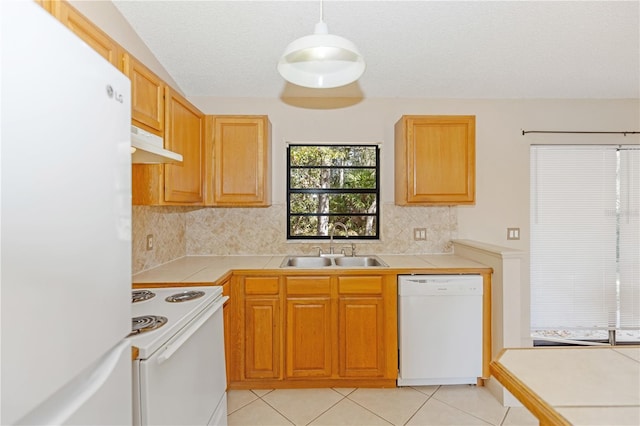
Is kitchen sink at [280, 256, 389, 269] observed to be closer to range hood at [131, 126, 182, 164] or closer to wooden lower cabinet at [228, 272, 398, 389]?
wooden lower cabinet at [228, 272, 398, 389]

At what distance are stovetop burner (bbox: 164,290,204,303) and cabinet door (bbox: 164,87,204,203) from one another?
0.62 meters

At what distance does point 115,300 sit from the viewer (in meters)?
0.77

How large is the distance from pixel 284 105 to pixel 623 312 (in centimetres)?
374

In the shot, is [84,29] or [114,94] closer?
[114,94]

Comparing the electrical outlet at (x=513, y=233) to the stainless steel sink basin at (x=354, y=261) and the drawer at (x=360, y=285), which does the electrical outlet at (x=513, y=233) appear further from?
the drawer at (x=360, y=285)

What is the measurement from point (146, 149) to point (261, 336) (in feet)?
5.21

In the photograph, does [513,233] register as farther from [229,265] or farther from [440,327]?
[229,265]

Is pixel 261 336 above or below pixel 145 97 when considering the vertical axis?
below

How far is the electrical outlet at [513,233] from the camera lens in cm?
302

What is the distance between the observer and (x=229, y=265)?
8.12ft

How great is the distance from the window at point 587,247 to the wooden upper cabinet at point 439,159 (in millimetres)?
951

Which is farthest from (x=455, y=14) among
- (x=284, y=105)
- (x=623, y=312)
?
(x=623, y=312)

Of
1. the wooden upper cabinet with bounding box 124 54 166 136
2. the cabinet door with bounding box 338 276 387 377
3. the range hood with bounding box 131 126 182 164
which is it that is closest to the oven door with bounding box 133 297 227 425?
the range hood with bounding box 131 126 182 164

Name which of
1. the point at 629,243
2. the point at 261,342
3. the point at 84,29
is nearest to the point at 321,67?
the point at 84,29
